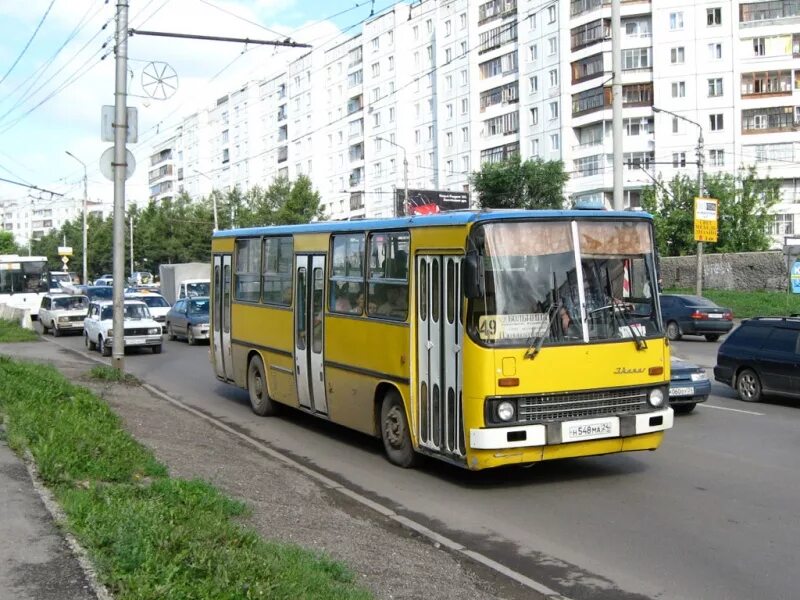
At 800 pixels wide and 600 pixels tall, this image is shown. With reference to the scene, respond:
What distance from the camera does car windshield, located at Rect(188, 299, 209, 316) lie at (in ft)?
106

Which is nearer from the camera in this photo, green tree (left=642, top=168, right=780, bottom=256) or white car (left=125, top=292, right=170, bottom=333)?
white car (left=125, top=292, right=170, bottom=333)

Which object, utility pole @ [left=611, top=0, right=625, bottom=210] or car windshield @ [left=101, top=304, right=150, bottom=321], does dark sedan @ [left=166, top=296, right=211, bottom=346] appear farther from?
utility pole @ [left=611, top=0, right=625, bottom=210]

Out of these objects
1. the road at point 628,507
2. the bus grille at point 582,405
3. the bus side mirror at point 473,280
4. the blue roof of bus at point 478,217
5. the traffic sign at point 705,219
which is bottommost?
the road at point 628,507

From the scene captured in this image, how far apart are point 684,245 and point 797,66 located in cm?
1527

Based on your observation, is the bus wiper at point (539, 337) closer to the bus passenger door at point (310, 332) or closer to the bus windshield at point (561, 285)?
the bus windshield at point (561, 285)

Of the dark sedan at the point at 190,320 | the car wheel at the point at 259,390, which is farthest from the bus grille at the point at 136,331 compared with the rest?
the car wheel at the point at 259,390

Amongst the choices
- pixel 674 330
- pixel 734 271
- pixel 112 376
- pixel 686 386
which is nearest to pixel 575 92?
pixel 734 271

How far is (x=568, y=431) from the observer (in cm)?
921

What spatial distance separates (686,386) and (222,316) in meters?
7.80

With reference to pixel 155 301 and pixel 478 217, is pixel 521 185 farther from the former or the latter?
pixel 478 217

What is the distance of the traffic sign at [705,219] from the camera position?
3444 centimetres

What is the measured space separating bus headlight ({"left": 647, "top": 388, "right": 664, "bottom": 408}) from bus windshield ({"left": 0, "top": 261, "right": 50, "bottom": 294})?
135 ft

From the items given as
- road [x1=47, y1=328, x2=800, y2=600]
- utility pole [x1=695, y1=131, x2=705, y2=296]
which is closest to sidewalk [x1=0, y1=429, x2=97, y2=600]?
road [x1=47, y1=328, x2=800, y2=600]

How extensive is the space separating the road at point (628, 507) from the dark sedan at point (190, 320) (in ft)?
58.0
